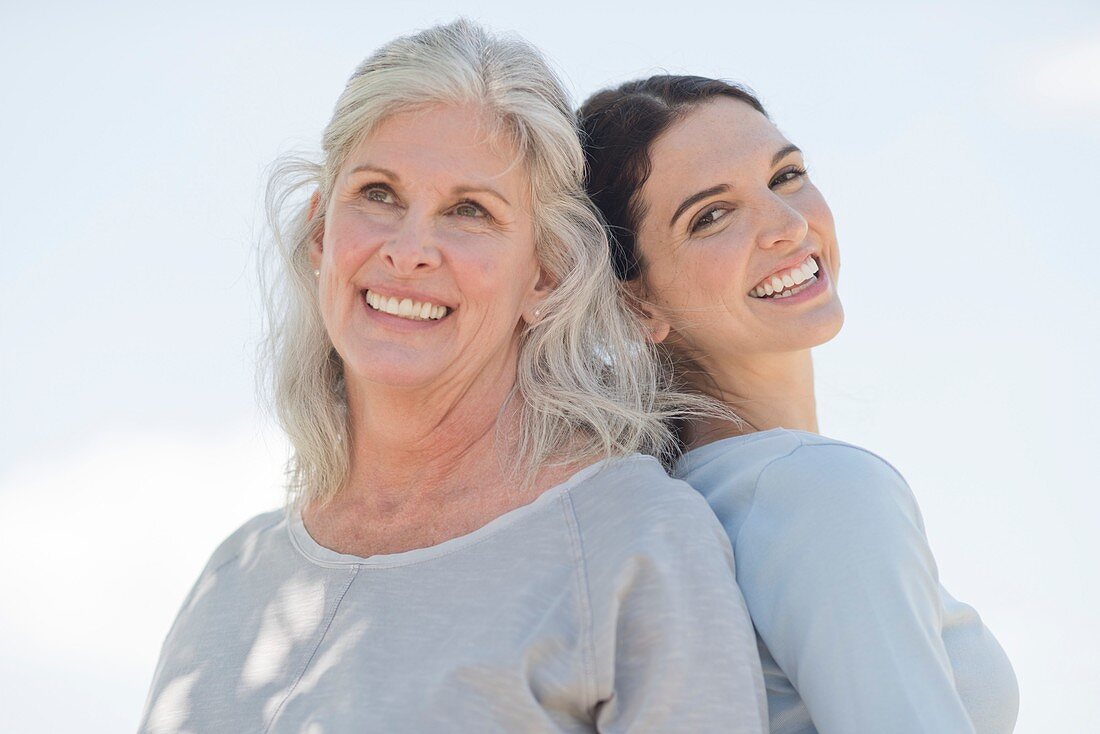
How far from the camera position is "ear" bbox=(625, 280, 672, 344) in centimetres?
295

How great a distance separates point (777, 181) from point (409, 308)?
1018mm

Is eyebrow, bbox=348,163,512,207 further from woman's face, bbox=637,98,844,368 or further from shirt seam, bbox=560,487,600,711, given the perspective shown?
shirt seam, bbox=560,487,600,711

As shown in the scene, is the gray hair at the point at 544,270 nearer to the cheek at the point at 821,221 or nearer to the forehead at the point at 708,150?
the forehead at the point at 708,150

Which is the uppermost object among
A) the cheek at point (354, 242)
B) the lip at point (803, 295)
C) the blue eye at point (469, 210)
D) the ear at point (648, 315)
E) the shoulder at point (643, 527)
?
the blue eye at point (469, 210)

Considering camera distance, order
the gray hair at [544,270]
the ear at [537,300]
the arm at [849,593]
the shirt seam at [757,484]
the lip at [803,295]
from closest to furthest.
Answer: the arm at [849,593], the shirt seam at [757,484], the gray hair at [544,270], the ear at [537,300], the lip at [803,295]

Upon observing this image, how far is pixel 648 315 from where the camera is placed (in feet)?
9.79

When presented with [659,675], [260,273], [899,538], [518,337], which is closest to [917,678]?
[899,538]

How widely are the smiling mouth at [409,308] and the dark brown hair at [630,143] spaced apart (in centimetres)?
63

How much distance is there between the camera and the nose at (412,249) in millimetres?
2439

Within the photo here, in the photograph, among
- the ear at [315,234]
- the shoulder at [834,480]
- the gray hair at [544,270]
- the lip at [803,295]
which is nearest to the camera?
the shoulder at [834,480]

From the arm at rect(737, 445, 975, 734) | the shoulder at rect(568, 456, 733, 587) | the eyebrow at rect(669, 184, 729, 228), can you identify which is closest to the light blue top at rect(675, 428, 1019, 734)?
the arm at rect(737, 445, 975, 734)

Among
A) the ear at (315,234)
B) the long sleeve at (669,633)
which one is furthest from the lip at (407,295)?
the long sleeve at (669,633)

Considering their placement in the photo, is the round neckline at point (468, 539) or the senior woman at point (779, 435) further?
the round neckline at point (468, 539)

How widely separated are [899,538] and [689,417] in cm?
84
